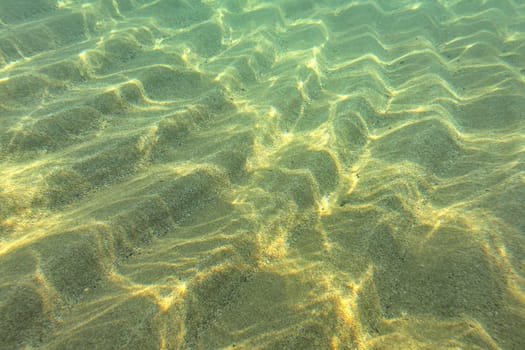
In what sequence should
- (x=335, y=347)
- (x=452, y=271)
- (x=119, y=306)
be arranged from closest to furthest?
(x=335, y=347) < (x=119, y=306) < (x=452, y=271)

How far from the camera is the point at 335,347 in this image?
2293 mm

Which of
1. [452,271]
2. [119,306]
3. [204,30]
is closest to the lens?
[119,306]

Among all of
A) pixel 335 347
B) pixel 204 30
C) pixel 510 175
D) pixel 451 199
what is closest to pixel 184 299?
pixel 335 347

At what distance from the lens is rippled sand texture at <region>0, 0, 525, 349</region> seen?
246 cm

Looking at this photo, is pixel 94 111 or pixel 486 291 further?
pixel 94 111

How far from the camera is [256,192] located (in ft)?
11.6

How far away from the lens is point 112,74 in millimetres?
5395

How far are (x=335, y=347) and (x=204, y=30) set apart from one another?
6.67 meters

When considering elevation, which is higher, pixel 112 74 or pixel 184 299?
pixel 112 74

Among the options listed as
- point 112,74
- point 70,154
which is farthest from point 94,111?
point 112,74

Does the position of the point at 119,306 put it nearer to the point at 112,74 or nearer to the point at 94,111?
the point at 94,111

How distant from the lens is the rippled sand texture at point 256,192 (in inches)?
96.7

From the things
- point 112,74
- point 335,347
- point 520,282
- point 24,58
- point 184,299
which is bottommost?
point 520,282

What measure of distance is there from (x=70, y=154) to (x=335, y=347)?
11.8 feet
